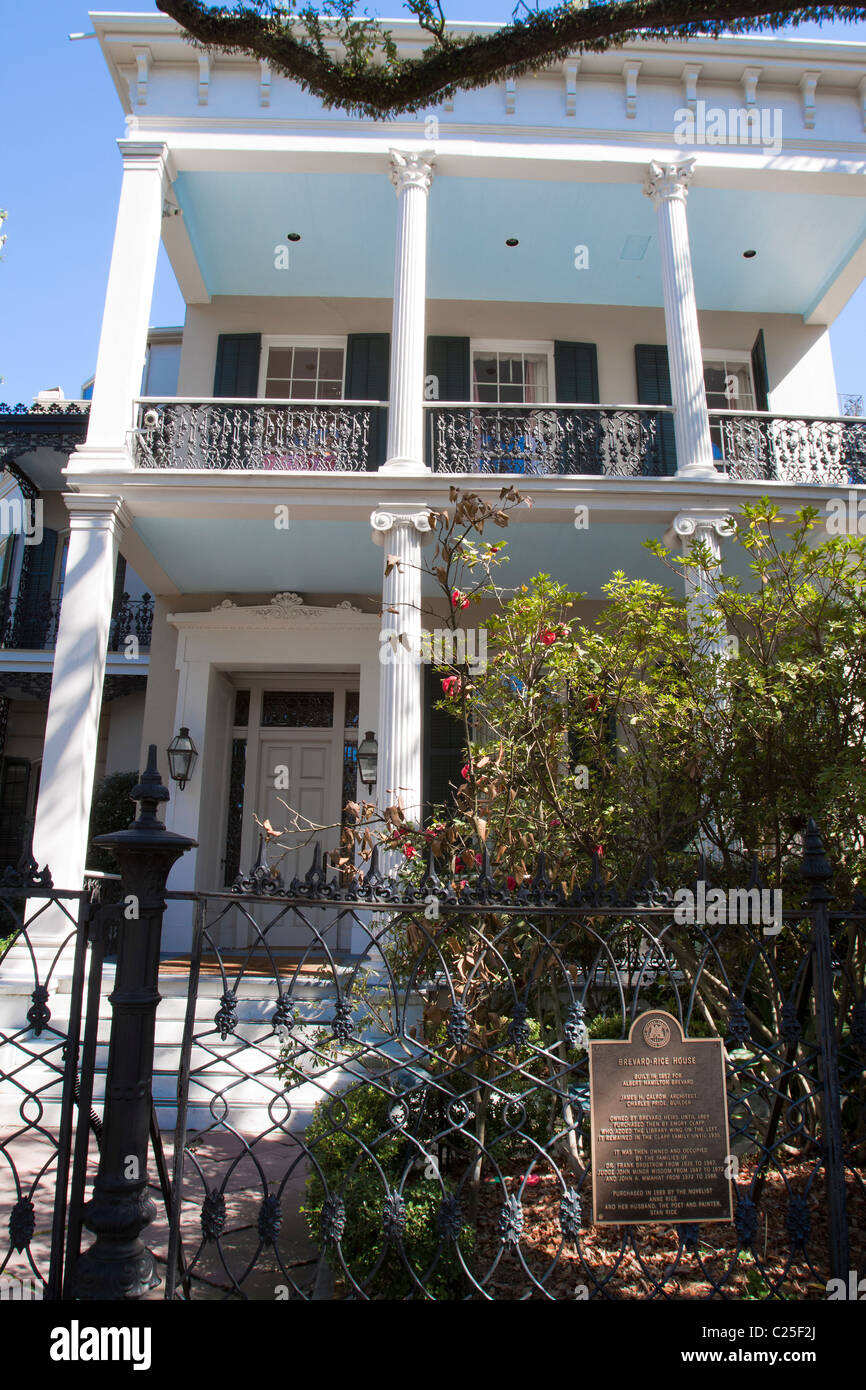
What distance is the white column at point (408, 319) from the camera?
310 inches

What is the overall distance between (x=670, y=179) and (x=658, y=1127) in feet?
29.5

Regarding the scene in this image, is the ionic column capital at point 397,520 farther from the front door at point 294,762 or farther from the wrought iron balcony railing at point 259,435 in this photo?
the front door at point 294,762

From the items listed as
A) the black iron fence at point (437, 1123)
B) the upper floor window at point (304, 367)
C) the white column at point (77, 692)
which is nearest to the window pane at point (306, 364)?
the upper floor window at point (304, 367)

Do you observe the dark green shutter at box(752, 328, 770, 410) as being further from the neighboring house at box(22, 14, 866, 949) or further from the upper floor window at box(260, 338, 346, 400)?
the upper floor window at box(260, 338, 346, 400)

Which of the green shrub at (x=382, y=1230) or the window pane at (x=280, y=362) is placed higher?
→ the window pane at (x=280, y=362)

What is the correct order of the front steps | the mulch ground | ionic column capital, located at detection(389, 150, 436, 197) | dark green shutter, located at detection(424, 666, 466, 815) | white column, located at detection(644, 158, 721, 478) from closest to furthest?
the mulch ground → the front steps → white column, located at detection(644, 158, 721, 478) → ionic column capital, located at detection(389, 150, 436, 197) → dark green shutter, located at detection(424, 666, 466, 815)

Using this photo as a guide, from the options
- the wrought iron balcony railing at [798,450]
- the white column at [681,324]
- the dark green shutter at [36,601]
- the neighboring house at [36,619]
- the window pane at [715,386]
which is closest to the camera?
the white column at [681,324]

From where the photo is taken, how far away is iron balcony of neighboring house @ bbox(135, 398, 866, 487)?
835 cm

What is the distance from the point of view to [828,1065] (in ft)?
8.70

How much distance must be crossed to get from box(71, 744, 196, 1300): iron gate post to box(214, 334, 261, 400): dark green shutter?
833 centimetres

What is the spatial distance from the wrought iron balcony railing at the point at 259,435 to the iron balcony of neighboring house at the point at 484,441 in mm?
10

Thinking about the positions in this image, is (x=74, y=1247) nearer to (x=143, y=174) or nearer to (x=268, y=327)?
(x=143, y=174)

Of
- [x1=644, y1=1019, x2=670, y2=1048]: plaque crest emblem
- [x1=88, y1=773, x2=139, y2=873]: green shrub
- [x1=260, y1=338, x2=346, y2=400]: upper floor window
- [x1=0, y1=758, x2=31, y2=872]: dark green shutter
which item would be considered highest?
[x1=260, y1=338, x2=346, y2=400]: upper floor window

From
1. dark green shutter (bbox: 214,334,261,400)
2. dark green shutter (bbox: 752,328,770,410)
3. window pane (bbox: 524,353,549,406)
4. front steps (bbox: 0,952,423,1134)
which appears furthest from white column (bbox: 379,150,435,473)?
front steps (bbox: 0,952,423,1134)
